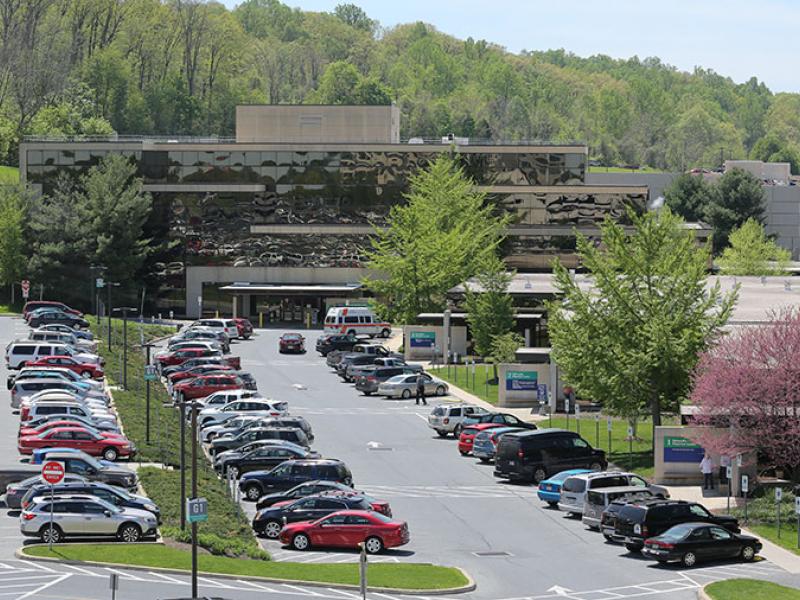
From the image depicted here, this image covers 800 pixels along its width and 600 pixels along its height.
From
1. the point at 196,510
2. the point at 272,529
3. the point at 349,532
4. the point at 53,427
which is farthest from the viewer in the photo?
the point at 53,427

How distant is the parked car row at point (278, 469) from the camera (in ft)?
144

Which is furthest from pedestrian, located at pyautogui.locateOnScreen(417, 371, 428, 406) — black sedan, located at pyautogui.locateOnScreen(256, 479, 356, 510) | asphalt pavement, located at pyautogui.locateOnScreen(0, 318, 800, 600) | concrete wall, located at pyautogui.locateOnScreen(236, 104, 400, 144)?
concrete wall, located at pyautogui.locateOnScreen(236, 104, 400, 144)

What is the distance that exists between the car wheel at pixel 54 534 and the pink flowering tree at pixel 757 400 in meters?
20.3

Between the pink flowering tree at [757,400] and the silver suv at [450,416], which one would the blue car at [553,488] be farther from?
the silver suv at [450,416]

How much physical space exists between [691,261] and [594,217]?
6002 centimetres

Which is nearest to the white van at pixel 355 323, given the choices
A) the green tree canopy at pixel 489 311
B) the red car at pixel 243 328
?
the red car at pixel 243 328

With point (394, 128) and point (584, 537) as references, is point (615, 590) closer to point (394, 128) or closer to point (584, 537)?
point (584, 537)

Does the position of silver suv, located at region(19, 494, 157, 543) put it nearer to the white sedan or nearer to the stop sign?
the stop sign

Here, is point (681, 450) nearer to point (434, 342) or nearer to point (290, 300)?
point (434, 342)

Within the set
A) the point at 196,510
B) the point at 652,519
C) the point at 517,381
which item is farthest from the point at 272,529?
the point at 517,381

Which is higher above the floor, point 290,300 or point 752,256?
point 752,256

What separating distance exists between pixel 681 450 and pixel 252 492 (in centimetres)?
1423

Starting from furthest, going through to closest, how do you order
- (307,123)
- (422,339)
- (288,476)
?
(307,123), (422,339), (288,476)

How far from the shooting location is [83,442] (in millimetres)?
55719
